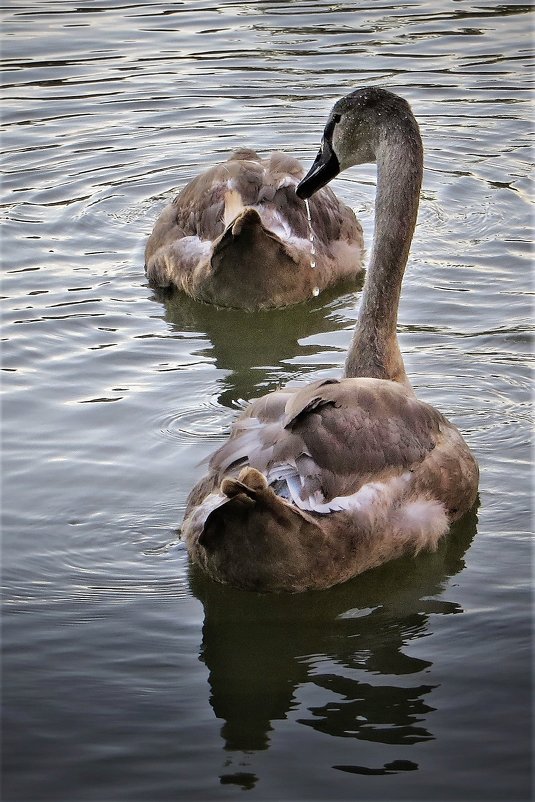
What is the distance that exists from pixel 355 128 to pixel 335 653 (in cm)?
313

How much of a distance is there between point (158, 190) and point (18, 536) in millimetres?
5458

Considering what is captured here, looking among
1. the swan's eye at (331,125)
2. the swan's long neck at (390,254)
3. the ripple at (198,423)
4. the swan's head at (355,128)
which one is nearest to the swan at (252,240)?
the swan's head at (355,128)

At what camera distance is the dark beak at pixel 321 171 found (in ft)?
24.8

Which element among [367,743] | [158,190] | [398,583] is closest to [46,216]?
[158,190]

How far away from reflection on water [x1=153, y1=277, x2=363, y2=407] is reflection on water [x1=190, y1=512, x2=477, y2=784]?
6.75 ft

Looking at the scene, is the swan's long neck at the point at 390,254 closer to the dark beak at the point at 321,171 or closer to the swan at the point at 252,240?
the dark beak at the point at 321,171

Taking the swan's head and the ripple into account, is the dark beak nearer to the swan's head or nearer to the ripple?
the swan's head

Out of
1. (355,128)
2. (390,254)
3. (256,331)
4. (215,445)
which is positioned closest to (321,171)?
(355,128)

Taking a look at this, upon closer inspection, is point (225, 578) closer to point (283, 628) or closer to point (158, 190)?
point (283, 628)

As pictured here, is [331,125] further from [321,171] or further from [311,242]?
[311,242]

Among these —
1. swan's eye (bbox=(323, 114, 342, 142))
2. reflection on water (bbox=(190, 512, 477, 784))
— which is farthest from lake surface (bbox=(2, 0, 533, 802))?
swan's eye (bbox=(323, 114, 342, 142))

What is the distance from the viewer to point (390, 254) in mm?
6809

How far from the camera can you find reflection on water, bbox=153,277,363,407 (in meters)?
7.87

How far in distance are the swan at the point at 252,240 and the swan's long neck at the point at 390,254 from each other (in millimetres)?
1797
